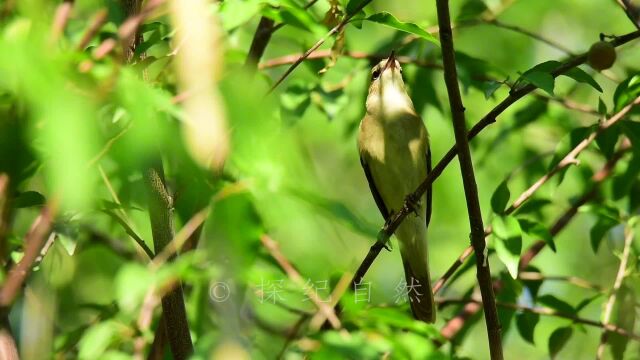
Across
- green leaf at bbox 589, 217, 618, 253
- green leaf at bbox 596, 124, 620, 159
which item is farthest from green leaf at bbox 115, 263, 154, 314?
green leaf at bbox 589, 217, 618, 253

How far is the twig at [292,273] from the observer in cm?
237

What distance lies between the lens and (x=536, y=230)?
3.37 meters

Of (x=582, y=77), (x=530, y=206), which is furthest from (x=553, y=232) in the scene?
(x=582, y=77)

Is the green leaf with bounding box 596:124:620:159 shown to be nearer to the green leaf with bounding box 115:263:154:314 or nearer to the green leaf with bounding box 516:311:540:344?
the green leaf with bounding box 516:311:540:344

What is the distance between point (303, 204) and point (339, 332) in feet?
1.90

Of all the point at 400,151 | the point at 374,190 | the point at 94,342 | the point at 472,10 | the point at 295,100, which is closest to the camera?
the point at 94,342

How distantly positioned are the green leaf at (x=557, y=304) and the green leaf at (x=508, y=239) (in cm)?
56

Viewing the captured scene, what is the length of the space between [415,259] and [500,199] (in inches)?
76.5

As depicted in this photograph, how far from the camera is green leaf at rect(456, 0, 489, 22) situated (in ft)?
13.6

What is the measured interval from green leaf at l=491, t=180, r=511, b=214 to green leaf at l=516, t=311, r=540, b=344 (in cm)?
59

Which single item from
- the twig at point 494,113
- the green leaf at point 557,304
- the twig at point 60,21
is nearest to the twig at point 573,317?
the green leaf at point 557,304

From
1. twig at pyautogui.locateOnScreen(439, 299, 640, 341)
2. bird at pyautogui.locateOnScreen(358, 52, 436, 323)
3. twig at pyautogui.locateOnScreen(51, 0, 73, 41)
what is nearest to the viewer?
twig at pyautogui.locateOnScreen(51, 0, 73, 41)

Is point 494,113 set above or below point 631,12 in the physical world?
below

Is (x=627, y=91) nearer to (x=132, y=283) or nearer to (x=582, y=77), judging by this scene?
(x=582, y=77)
